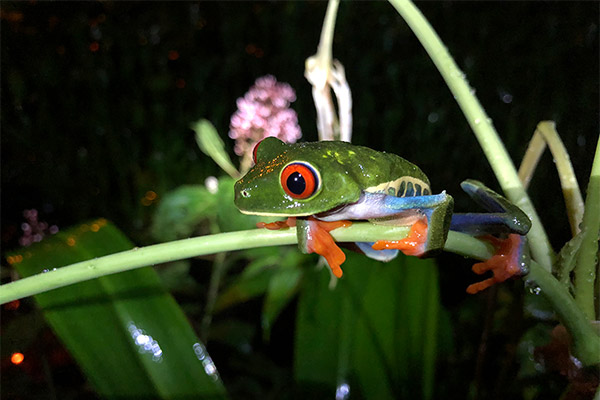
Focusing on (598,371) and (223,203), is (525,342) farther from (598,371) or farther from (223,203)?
(223,203)

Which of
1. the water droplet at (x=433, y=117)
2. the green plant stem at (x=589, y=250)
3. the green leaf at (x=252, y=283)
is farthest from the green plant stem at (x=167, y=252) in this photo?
the water droplet at (x=433, y=117)

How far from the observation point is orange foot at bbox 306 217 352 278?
0.27m

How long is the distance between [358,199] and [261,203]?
0.21ft

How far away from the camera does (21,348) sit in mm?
545

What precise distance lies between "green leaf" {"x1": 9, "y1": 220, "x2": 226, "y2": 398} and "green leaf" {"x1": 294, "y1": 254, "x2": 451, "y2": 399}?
0.52ft

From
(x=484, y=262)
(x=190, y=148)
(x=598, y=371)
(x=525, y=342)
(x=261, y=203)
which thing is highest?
(x=190, y=148)

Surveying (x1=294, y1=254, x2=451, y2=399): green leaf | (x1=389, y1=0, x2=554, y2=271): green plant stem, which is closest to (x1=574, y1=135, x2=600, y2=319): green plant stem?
(x1=389, y1=0, x2=554, y2=271): green plant stem

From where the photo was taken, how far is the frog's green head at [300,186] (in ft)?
0.83

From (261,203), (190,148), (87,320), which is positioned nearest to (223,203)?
(87,320)

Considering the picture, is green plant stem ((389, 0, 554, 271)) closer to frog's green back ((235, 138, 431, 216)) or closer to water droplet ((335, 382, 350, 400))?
frog's green back ((235, 138, 431, 216))

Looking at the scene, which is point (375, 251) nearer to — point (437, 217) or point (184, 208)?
point (437, 217)

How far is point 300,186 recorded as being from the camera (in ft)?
0.83

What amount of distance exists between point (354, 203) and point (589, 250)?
19 cm

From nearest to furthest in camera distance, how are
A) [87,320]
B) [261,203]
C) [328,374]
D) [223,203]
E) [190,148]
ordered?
1. [261,203]
2. [87,320]
3. [328,374]
4. [223,203]
5. [190,148]
